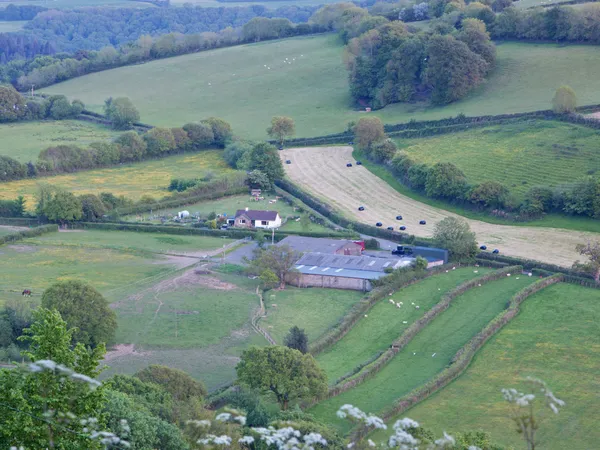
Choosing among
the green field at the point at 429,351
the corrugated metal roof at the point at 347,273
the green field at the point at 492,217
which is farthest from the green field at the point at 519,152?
the green field at the point at 429,351

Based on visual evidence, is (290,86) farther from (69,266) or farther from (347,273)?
(347,273)

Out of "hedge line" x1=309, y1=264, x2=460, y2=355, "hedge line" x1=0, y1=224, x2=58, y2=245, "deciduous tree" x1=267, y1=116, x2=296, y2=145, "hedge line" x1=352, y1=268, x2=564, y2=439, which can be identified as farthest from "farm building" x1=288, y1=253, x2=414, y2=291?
"deciduous tree" x1=267, y1=116, x2=296, y2=145

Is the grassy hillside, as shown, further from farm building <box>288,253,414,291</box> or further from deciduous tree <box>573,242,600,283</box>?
farm building <box>288,253,414,291</box>

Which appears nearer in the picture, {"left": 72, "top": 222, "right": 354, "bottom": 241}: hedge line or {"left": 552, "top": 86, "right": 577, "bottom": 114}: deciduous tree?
{"left": 72, "top": 222, "right": 354, "bottom": 241}: hedge line

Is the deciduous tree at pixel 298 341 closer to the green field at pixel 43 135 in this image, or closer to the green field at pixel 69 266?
the green field at pixel 69 266

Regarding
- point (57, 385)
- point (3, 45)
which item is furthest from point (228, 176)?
point (3, 45)

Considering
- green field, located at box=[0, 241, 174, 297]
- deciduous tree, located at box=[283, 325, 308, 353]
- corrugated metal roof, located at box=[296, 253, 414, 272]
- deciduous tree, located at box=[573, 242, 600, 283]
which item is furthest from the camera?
corrugated metal roof, located at box=[296, 253, 414, 272]

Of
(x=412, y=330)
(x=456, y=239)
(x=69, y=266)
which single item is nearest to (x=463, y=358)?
(x=412, y=330)
